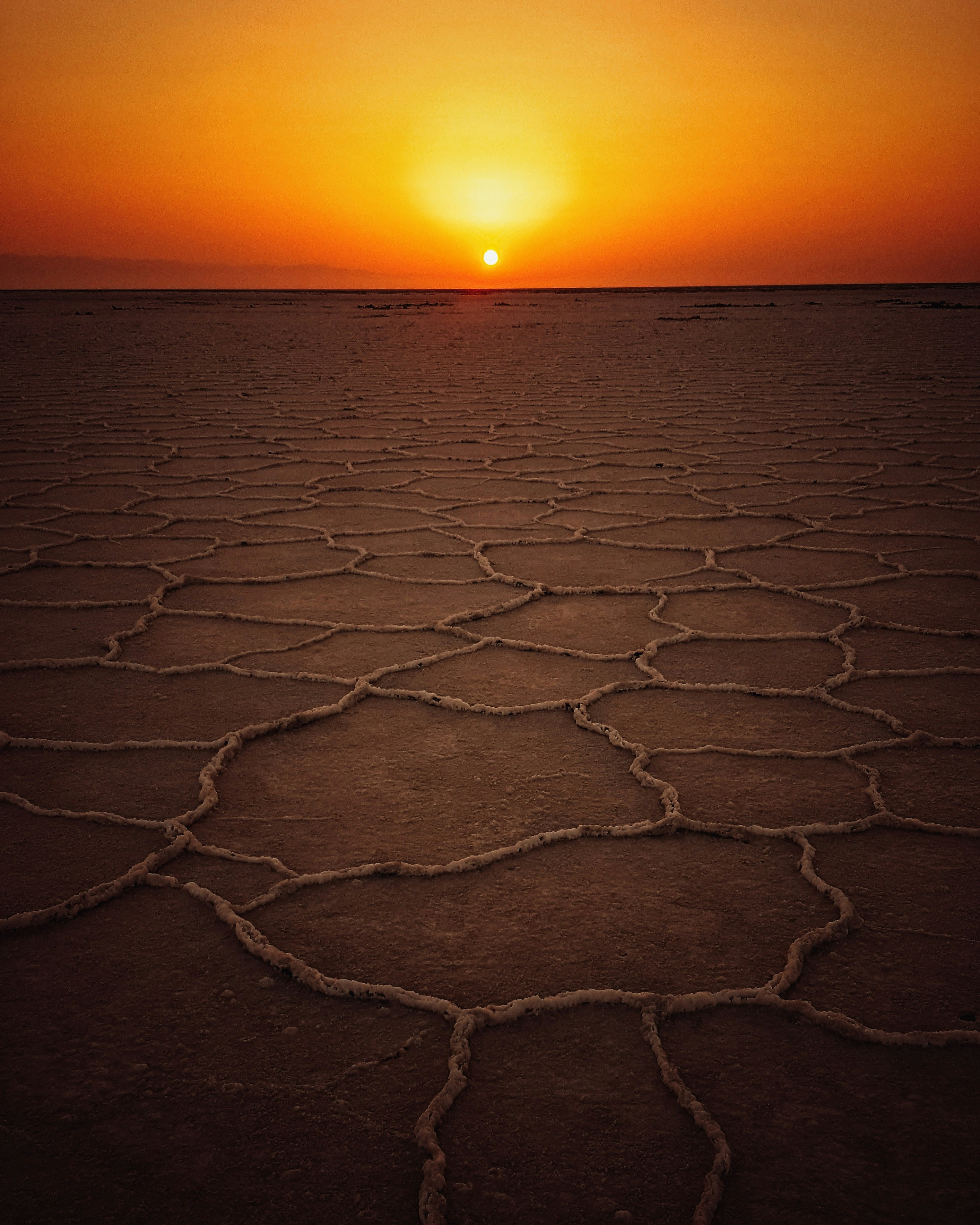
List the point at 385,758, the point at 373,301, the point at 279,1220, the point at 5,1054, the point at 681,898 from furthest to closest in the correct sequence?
the point at 373,301
the point at 385,758
the point at 681,898
the point at 5,1054
the point at 279,1220

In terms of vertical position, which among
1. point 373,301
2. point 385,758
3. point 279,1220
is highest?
point 373,301

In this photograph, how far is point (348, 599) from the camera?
1.91m

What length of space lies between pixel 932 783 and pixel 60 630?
4.72 ft

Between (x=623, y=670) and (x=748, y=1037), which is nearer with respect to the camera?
(x=748, y=1037)

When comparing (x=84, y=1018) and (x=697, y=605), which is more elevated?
(x=697, y=605)

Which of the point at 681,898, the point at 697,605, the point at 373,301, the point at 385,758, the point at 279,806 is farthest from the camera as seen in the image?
the point at 373,301

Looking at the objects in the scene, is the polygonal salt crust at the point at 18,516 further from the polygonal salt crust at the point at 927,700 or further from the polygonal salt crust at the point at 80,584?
the polygonal salt crust at the point at 927,700

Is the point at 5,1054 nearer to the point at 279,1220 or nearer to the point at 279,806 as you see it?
the point at 279,1220

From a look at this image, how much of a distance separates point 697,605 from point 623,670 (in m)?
0.40

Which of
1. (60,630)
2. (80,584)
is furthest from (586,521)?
(60,630)

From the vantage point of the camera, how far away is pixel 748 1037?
78cm

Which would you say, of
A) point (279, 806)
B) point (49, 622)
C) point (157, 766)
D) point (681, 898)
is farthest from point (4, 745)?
point (681, 898)

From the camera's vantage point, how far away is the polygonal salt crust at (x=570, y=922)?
2.79 feet

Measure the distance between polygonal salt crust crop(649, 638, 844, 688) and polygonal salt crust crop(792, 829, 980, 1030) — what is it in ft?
1.51
